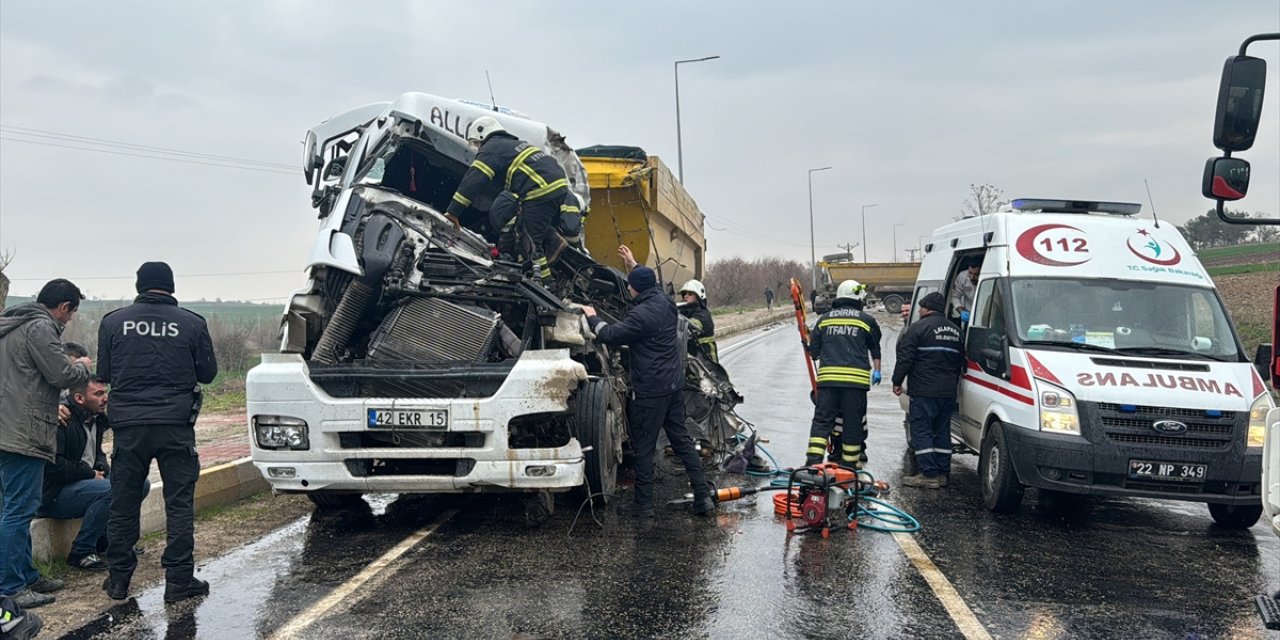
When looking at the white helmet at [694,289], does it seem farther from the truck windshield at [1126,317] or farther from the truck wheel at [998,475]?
the truck wheel at [998,475]

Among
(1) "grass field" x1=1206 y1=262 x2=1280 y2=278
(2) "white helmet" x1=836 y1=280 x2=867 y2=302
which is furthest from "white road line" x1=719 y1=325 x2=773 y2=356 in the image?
(2) "white helmet" x1=836 y1=280 x2=867 y2=302

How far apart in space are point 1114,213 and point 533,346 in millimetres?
5214

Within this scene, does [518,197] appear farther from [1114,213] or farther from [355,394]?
[1114,213]

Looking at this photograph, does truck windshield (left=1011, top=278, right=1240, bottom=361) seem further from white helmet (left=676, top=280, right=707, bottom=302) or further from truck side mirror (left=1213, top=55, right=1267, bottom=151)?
white helmet (left=676, top=280, right=707, bottom=302)

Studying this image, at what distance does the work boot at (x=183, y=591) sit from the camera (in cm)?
457

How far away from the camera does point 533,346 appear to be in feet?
19.8

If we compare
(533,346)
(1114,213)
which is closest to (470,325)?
(533,346)

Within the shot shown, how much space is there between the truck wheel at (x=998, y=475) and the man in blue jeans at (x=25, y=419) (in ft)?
18.6

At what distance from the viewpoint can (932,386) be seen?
23.7 ft

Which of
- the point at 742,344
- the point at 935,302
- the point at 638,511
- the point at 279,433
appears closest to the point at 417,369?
the point at 279,433

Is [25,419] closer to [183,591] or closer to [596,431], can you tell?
[183,591]

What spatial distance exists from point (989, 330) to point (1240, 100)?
2976 millimetres

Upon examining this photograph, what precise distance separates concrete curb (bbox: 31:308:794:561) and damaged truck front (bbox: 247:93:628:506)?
0.96 metres

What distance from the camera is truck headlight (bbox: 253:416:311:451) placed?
5.36 m
